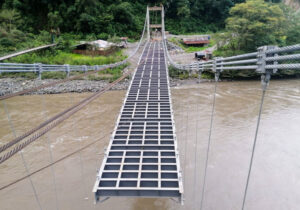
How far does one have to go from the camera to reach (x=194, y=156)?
18.2 feet

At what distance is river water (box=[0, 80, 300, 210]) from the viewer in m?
4.25

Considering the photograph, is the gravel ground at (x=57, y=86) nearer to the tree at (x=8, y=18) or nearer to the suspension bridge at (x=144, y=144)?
the tree at (x=8, y=18)

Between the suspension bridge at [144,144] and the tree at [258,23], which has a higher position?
the tree at [258,23]

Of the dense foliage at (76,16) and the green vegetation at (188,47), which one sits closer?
the green vegetation at (188,47)

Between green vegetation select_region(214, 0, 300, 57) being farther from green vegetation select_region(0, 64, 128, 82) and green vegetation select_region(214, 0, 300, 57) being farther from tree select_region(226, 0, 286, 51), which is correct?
green vegetation select_region(0, 64, 128, 82)

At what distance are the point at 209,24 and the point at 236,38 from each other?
15.7 m

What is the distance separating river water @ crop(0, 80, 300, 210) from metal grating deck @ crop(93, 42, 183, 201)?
4.16 feet

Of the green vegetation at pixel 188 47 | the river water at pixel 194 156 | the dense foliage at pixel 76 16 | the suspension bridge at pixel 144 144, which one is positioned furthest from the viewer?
the dense foliage at pixel 76 16

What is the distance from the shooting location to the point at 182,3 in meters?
26.8

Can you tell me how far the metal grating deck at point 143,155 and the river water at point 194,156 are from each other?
1.27 meters

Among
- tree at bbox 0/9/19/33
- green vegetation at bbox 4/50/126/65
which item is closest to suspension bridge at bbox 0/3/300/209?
green vegetation at bbox 4/50/126/65

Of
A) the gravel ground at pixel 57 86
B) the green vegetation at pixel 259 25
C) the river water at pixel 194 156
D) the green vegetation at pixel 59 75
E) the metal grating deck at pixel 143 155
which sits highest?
the green vegetation at pixel 259 25

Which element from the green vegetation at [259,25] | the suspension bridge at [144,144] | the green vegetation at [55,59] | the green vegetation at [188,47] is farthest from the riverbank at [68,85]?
the suspension bridge at [144,144]

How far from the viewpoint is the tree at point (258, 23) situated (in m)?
12.0
